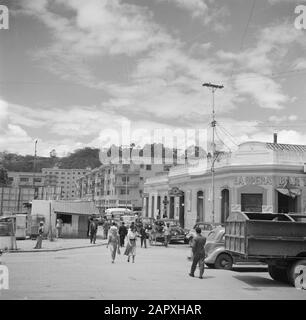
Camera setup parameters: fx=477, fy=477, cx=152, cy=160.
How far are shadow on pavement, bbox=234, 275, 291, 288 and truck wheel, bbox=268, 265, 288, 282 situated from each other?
24 cm

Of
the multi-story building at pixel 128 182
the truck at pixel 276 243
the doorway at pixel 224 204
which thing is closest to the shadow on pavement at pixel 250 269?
the truck at pixel 276 243

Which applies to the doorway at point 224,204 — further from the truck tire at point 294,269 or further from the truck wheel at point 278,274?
the truck tire at point 294,269

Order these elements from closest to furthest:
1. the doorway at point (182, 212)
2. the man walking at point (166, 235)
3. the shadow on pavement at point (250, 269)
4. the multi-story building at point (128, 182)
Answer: the shadow on pavement at point (250, 269)
the man walking at point (166, 235)
the doorway at point (182, 212)
the multi-story building at point (128, 182)

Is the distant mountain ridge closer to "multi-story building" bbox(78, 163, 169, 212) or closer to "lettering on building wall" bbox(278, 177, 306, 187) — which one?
"multi-story building" bbox(78, 163, 169, 212)

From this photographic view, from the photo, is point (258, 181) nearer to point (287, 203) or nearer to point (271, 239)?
point (287, 203)

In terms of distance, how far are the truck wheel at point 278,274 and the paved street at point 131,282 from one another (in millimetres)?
227

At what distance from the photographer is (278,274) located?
50.4 feet

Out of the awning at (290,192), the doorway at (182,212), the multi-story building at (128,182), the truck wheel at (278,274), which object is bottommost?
the truck wheel at (278,274)

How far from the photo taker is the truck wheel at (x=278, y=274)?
15.1 metres

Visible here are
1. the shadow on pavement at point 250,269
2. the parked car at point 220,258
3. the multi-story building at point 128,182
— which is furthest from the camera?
the multi-story building at point 128,182

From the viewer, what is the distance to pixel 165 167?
3403 inches

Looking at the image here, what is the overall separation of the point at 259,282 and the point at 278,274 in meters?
1.03
